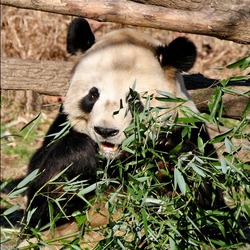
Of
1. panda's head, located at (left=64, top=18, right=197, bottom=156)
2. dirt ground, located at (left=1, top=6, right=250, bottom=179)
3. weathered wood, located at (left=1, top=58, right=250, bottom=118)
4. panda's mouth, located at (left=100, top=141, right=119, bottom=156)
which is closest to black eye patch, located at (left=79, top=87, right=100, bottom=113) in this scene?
panda's head, located at (left=64, top=18, right=197, bottom=156)

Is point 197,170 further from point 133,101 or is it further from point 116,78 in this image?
point 116,78

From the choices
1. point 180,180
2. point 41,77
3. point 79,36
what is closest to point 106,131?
point 180,180

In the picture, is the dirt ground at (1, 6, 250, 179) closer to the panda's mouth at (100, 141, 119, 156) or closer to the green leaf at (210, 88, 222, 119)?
the panda's mouth at (100, 141, 119, 156)

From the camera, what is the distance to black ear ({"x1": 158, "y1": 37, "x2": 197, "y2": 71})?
4.28 meters

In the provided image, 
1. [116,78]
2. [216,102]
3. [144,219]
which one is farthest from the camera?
[116,78]

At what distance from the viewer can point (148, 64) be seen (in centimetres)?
426

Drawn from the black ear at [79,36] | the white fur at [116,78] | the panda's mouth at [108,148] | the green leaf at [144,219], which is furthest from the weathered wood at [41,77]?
the green leaf at [144,219]

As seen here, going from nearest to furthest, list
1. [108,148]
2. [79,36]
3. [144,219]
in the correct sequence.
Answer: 1. [144,219]
2. [108,148]
3. [79,36]

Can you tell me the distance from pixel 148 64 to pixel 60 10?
744mm

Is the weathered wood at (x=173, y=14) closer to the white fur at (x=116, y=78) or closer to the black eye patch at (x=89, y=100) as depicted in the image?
the white fur at (x=116, y=78)

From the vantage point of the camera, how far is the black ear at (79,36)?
4578 millimetres

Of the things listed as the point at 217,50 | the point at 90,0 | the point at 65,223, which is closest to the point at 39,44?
the point at 217,50

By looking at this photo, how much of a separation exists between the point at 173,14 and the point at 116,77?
0.61 m

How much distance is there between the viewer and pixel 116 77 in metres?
4.13
